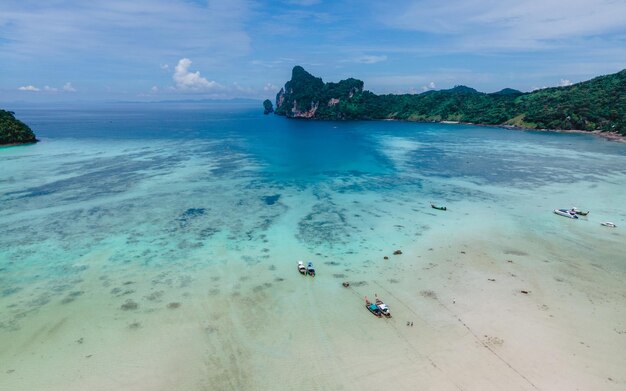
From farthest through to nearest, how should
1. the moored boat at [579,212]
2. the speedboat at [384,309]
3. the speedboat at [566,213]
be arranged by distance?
the moored boat at [579,212], the speedboat at [566,213], the speedboat at [384,309]

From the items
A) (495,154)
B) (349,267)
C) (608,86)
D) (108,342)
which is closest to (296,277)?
(349,267)

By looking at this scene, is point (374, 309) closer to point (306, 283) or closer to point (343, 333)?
point (343, 333)

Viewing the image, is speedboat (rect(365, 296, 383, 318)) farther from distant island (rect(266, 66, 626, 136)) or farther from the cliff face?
the cliff face

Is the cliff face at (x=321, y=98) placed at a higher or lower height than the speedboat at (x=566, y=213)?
higher

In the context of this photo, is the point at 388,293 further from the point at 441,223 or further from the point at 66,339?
the point at 66,339

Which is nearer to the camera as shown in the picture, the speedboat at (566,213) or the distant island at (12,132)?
the speedboat at (566,213)

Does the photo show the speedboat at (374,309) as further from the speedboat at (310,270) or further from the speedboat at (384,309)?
the speedboat at (310,270)

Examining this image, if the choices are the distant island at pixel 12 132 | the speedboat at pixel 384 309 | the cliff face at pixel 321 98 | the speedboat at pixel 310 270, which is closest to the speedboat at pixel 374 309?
the speedboat at pixel 384 309
